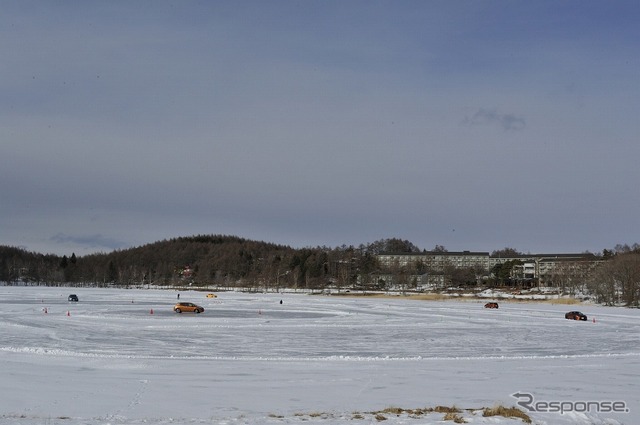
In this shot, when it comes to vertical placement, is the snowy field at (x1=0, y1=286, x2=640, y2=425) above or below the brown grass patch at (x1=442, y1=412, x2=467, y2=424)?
below

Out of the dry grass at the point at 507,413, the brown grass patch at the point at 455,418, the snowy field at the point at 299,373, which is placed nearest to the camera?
the brown grass patch at the point at 455,418

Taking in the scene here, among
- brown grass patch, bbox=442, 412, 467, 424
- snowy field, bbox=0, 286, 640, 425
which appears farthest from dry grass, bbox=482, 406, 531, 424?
brown grass patch, bbox=442, 412, 467, 424

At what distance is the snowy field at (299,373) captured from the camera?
16.7 meters

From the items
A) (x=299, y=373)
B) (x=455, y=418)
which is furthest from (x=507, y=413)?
(x=299, y=373)

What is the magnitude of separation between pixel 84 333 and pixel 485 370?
22.7m

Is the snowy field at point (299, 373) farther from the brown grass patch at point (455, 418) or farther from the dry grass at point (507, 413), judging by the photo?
the dry grass at point (507, 413)

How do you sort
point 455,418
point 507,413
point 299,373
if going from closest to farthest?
point 455,418 < point 507,413 < point 299,373

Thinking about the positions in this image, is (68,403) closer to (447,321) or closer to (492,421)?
(492,421)

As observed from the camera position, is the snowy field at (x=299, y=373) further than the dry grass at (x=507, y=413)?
Yes

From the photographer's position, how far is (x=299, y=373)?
2438 cm

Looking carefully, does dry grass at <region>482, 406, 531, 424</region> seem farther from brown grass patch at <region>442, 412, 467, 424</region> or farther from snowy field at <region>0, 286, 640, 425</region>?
brown grass patch at <region>442, 412, 467, 424</region>

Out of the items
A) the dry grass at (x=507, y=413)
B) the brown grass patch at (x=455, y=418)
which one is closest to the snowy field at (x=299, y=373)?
the brown grass patch at (x=455, y=418)

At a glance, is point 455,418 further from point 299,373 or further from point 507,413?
point 299,373

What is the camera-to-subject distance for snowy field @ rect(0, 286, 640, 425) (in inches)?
658
